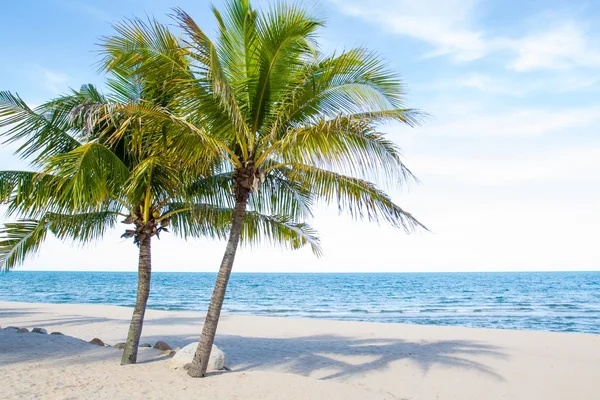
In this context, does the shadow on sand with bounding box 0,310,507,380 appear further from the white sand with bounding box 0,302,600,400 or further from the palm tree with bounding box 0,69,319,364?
the palm tree with bounding box 0,69,319,364

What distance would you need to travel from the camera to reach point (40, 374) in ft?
24.2

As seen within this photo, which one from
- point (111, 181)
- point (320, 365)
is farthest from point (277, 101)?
point (320, 365)

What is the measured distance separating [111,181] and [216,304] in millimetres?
2648

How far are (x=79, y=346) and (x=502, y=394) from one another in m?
7.80

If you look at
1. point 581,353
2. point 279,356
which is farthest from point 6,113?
point 581,353

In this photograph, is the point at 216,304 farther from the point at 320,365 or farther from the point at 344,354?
the point at 344,354

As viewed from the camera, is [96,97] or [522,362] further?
[522,362]

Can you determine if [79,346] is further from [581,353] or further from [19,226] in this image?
[581,353]

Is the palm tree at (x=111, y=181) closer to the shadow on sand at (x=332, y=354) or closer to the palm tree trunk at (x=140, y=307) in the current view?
the palm tree trunk at (x=140, y=307)

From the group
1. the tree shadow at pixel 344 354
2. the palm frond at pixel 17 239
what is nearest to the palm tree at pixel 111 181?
the palm frond at pixel 17 239

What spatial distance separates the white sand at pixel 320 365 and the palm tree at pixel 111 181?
54.7 inches

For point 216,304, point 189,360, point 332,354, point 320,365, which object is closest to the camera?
point 216,304

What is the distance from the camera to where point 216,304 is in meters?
7.23

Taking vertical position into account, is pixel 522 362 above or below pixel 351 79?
below
